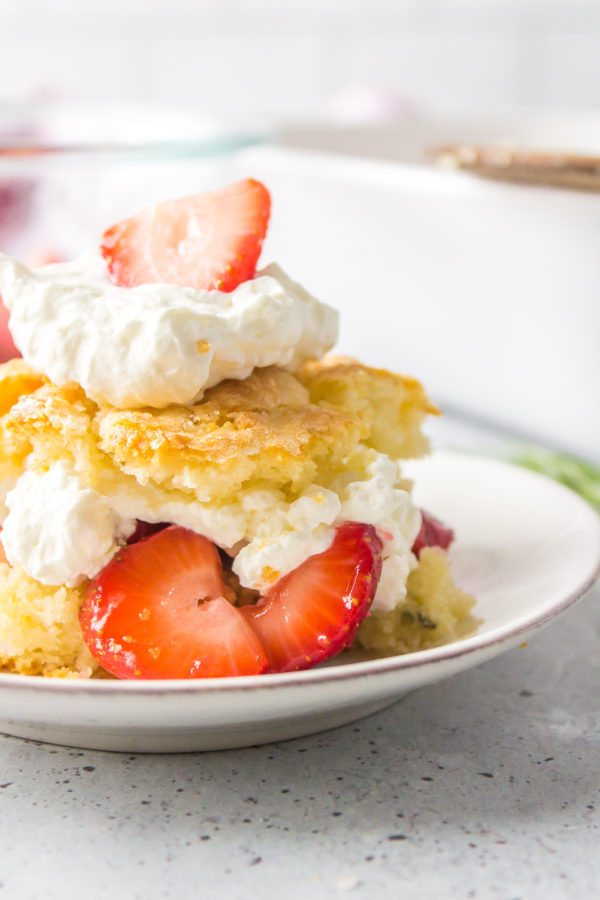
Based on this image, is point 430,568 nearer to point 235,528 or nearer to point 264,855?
point 235,528

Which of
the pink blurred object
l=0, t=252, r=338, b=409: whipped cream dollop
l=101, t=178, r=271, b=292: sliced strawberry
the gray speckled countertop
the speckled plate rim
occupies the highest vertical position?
l=101, t=178, r=271, b=292: sliced strawberry

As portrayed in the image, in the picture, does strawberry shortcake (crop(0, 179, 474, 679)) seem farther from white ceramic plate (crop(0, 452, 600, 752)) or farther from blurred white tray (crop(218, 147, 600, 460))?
blurred white tray (crop(218, 147, 600, 460))

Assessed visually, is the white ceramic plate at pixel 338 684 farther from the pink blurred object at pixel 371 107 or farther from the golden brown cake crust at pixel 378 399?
the pink blurred object at pixel 371 107

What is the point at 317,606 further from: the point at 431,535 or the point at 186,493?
the point at 431,535

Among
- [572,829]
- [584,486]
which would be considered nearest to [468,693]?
[572,829]

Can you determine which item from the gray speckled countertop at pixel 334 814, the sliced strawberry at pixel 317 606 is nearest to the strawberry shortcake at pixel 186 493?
the sliced strawberry at pixel 317 606

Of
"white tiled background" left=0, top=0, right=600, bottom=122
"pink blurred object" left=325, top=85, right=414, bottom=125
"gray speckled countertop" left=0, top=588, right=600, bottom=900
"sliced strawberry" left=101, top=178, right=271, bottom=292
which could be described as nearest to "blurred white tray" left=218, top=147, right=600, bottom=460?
"sliced strawberry" left=101, top=178, right=271, bottom=292
